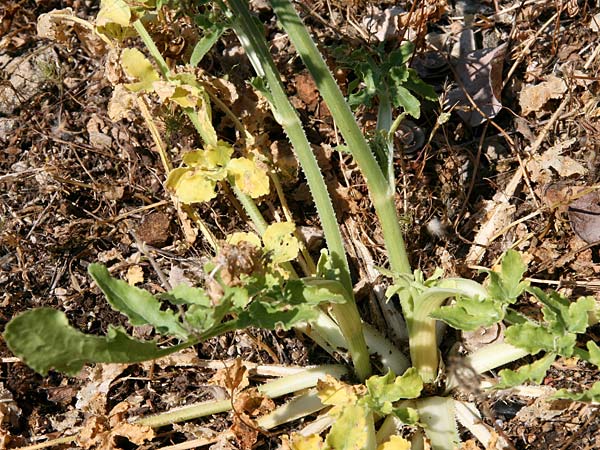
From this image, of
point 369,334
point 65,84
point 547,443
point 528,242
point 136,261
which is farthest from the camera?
point 65,84

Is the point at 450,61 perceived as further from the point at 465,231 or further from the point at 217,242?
the point at 217,242

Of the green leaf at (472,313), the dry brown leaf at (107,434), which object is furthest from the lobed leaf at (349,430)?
the dry brown leaf at (107,434)

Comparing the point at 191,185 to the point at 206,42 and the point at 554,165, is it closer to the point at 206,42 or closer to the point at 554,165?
the point at 206,42

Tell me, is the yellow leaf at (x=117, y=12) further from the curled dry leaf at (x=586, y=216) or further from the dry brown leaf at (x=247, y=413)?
the curled dry leaf at (x=586, y=216)

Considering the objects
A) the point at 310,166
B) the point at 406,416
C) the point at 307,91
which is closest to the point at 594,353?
the point at 406,416

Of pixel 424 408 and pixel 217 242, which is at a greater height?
pixel 217 242

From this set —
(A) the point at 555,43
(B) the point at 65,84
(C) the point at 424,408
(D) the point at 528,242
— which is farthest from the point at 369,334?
(B) the point at 65,84

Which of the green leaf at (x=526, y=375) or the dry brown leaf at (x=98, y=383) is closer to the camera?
the green leaf at (x=526, y=375)
